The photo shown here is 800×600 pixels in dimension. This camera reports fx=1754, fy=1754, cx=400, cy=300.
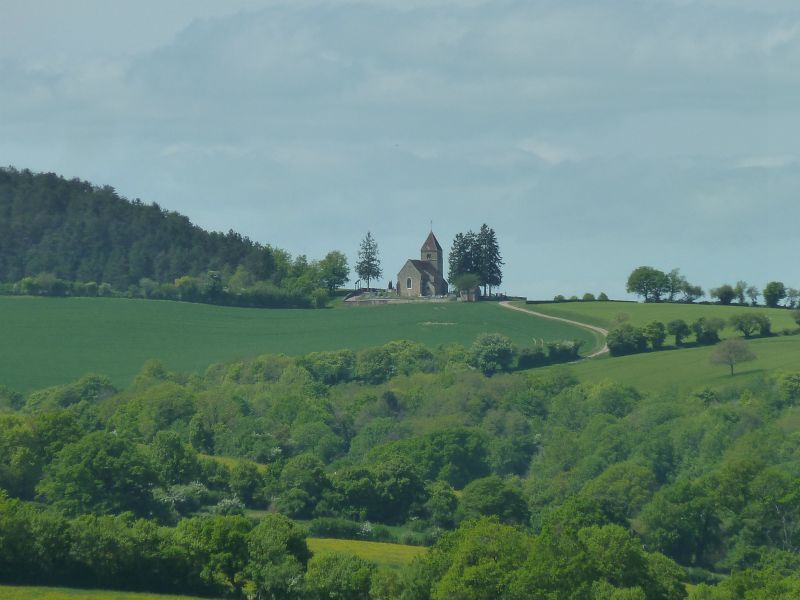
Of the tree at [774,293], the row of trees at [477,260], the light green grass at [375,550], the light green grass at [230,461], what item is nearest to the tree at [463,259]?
the row of trees at [477,260]

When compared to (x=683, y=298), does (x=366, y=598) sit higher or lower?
lower

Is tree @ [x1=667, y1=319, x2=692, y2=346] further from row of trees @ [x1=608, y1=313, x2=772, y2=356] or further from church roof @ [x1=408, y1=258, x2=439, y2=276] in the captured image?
church roof @ [x1=408, y1=258, x2=439, y2=276]

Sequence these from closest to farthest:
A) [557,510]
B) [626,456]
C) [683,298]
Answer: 1. [557,510]
2. [626,456]
3. [683,298]

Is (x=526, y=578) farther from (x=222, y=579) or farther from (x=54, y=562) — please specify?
(x=54, y=562)

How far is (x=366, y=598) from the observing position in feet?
227

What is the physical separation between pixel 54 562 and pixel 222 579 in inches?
271

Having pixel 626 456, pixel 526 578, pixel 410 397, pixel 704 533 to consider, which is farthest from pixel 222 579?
pixel 410 397

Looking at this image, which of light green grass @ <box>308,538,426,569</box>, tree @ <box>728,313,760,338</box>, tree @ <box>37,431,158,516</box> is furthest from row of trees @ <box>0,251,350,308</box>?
light green grass @ <box>308,538,426,569</box>

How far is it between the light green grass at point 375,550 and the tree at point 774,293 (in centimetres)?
9128

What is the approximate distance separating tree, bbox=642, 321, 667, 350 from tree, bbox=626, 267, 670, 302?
3322cm

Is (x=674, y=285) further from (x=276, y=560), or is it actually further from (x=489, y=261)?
(x=276, y=560)

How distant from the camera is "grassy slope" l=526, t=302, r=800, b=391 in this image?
5349 inches

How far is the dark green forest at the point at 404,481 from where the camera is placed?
7069cm

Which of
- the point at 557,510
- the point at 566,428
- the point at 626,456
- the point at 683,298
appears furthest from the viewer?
the point at 683,298
